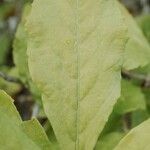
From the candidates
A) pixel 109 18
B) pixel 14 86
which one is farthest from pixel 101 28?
pixel 14 86

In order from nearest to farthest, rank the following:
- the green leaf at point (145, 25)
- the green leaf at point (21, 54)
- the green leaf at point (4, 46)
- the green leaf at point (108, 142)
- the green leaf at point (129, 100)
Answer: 1. the green leaf at point (108, 142)
2. the green leaf at point (129, 100)
3. the green leaf at point (21, 54)
4. the green leaf at point (145, 25)
5. the green leaf at point (4, 46)

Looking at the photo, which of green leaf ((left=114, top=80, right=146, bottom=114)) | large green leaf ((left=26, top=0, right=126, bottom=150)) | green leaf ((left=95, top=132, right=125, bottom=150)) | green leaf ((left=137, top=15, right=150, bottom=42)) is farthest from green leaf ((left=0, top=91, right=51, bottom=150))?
green leaf ((left=137, top=15, right=150, bottom=42))

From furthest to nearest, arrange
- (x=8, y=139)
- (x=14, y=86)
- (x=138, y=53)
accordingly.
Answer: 1. (x=14, y=86)
2. (x=138, y=53)
3. (x=8, y=139)

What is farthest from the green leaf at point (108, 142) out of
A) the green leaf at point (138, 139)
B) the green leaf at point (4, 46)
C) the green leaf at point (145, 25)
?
the green leaf at point (4, 46)

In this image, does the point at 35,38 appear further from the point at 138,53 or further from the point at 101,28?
the point at 138,53

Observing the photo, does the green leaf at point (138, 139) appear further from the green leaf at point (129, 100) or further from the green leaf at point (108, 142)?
the green leaf at point (129, 100)

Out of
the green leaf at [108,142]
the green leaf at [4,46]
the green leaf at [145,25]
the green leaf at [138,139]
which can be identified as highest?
the green leaf at [138,139]
